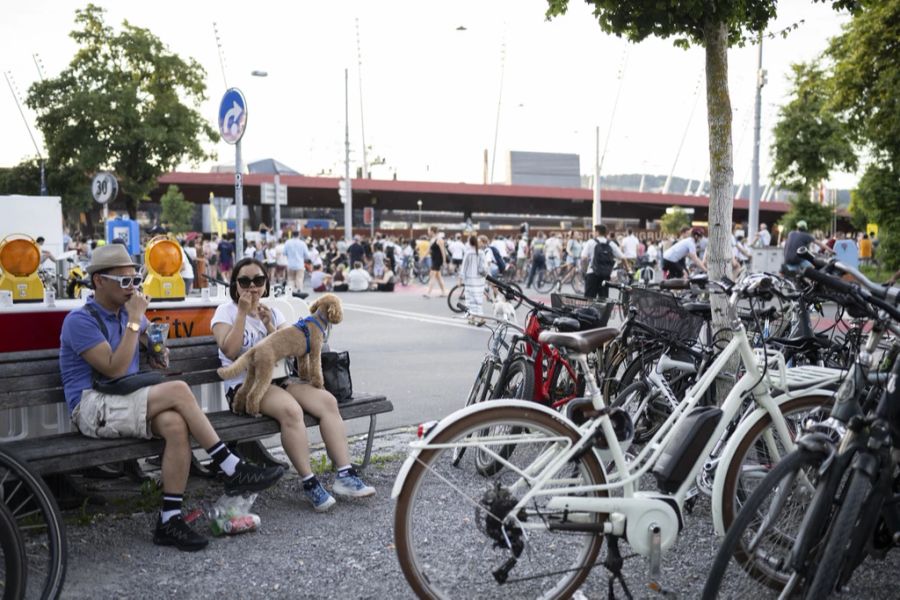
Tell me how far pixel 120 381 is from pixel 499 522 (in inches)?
80.5

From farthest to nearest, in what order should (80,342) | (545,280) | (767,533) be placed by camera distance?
(545,280), (80,342), (767,533)

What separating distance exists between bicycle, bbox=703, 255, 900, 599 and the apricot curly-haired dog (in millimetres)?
2473

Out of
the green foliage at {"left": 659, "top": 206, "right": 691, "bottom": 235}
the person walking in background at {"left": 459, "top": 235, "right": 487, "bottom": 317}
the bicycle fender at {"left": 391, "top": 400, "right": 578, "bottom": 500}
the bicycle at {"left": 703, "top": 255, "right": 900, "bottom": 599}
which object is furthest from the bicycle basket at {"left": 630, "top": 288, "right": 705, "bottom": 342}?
the green foliage at {"left": 659, "top": 206, "right": 691, "bottom": 235}

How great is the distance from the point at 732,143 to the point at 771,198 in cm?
8817

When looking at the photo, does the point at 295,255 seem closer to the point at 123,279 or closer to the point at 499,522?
the point at 123,279

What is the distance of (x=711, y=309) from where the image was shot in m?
5.46

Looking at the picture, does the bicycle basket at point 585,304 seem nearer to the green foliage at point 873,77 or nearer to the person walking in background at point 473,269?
the person walking in background at point 473,269

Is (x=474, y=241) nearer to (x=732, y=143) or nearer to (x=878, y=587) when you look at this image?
(x=732, y=143)

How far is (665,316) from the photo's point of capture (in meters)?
5.19

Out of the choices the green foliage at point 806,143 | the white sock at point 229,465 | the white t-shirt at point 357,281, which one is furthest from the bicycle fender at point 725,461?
the green foliage at point 806,143

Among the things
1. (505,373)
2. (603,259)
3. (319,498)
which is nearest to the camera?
(319,498)

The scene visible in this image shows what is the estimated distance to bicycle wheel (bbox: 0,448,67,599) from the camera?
2.87 m

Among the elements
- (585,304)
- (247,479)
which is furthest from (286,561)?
(585,304)

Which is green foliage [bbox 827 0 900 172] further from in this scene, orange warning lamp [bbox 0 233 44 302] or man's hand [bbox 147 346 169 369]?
man's hand [bbox 147 346 169 369]
